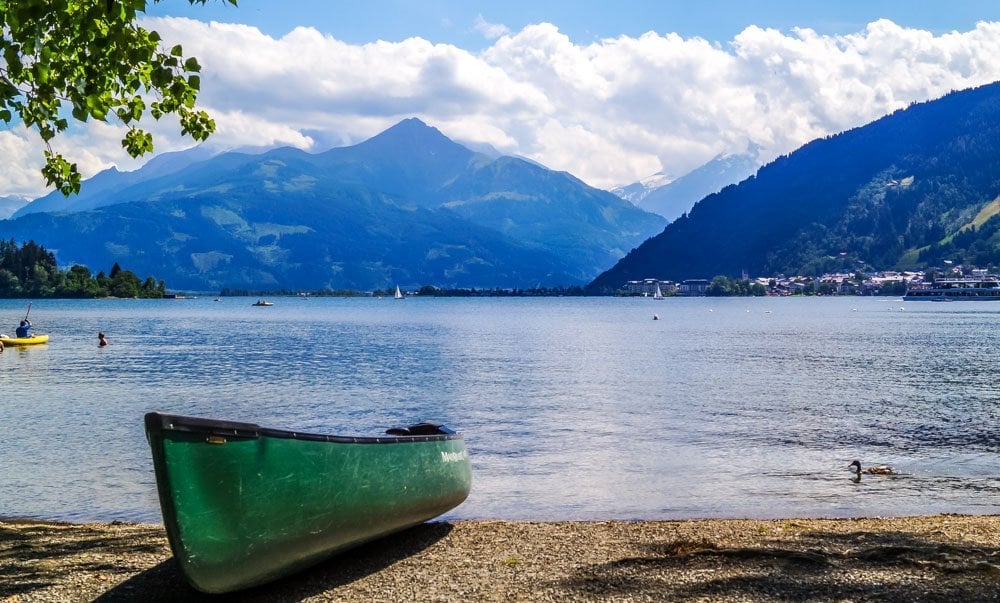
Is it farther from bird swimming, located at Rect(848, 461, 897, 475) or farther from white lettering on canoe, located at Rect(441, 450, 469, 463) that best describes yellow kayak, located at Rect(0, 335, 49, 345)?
bird swimming, located at Rect(848, 461, 897, 475)

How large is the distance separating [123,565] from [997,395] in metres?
49.5

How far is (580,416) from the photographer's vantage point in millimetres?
43000

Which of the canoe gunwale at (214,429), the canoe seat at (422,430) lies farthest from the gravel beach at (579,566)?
the canoe gunwale at (214,429)

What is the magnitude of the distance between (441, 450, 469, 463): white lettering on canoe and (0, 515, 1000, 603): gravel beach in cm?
164

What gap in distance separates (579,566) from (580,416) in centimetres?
2768

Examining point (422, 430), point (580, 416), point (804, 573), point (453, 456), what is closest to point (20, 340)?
point (580, 416)

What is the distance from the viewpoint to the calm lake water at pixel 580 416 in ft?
82.7

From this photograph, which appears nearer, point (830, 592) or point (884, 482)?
point (830, 592)

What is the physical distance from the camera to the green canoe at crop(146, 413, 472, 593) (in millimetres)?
12141

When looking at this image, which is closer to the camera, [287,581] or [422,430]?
[287,581]

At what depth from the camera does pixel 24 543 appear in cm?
1741

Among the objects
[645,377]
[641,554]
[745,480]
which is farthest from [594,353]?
[641,554]

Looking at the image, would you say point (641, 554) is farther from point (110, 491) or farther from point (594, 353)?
point (594, 353)

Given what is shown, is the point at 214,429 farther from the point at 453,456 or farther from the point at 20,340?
the point at 20,340
